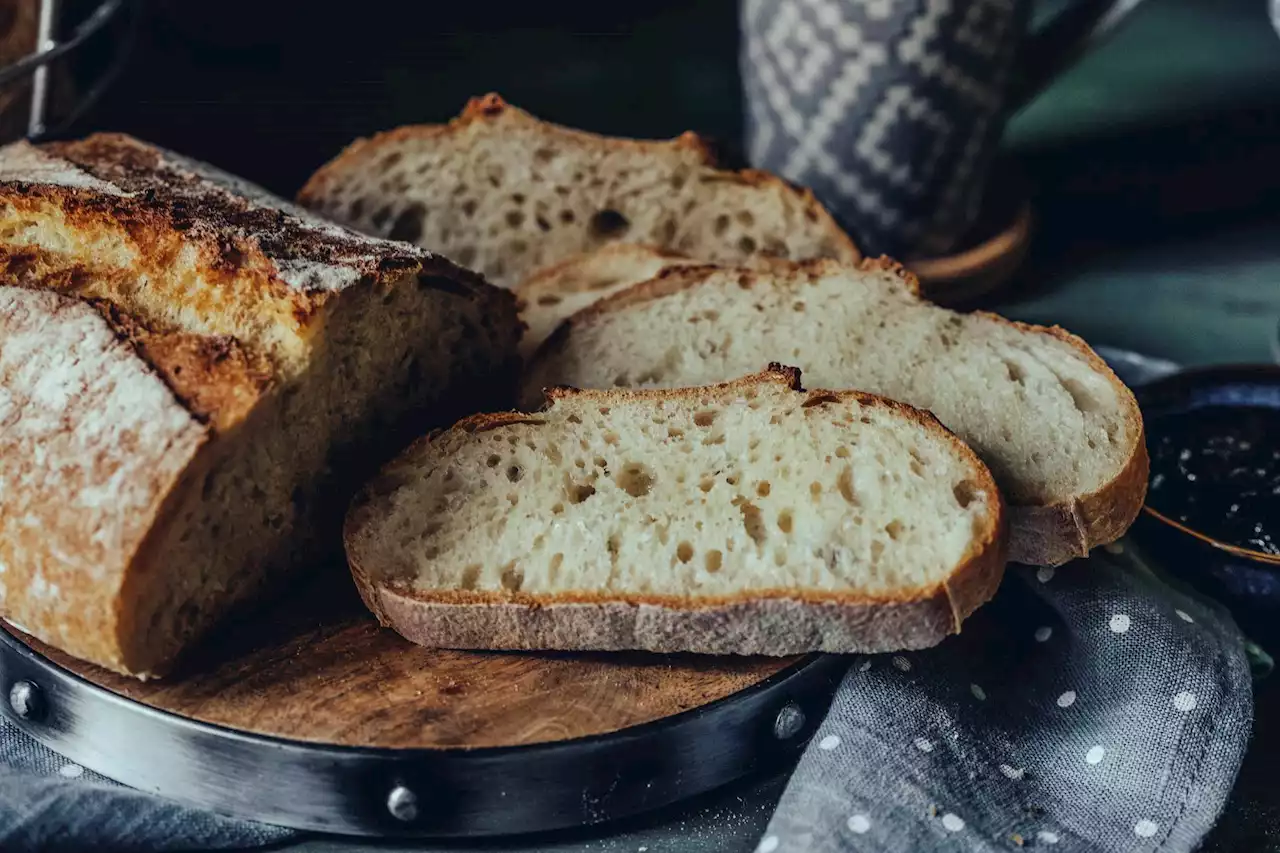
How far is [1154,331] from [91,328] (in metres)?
2.80

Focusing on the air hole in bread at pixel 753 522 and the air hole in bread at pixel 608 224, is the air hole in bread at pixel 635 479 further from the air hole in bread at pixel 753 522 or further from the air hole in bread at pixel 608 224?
the air hole in bread at pixel 608 224

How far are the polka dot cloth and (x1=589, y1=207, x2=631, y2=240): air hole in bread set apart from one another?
4.47 feet

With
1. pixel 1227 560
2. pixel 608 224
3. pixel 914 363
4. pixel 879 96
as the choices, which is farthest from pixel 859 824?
pixel 879 96

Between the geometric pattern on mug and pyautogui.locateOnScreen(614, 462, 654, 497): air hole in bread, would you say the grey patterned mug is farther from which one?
pyautogui.locateOnScreen(614, 462, 654, 497): air hole in bread

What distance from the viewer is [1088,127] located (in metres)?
4.78

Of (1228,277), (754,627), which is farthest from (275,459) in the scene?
(1228,277)

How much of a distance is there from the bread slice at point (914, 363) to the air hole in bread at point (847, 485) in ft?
0.96

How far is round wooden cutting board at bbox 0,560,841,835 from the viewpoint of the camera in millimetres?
2064

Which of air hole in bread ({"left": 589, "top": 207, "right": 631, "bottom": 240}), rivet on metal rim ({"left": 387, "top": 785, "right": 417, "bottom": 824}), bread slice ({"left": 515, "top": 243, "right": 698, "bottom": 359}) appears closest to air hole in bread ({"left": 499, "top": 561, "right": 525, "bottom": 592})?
rivet on metal rim ({"left": 387, "top": 785, "right": 417, "bottom": 824})

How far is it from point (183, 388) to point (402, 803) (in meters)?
0.76

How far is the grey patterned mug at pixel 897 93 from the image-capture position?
342 centimetres

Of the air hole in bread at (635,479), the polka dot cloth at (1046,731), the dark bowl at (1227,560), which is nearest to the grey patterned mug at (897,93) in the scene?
the dark bowl at (1227,560)

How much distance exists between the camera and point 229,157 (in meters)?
4.14

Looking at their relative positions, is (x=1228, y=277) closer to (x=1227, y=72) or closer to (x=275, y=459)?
(x=1227, y=72)
